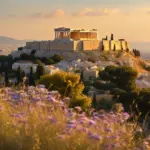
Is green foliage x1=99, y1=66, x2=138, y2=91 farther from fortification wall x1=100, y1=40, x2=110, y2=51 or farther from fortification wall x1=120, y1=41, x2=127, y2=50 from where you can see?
fortification wall x1=120, y1=41, x2=127, y2=50

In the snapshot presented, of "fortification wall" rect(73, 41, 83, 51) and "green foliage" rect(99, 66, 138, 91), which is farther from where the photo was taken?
"fortification wall" rect(73, 41, 83, 51)

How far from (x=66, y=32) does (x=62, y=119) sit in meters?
61.8

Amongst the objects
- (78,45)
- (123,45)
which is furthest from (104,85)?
(123,45)

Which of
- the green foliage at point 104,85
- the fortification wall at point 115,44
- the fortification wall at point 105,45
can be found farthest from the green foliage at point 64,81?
the fortification wall at point 115,44

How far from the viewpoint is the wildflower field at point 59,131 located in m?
3.94

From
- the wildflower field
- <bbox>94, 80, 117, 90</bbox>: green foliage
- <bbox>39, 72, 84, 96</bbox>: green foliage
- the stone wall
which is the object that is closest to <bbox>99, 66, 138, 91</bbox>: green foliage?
<bbox>94, 80, 117, 90</bbox>: green foliage

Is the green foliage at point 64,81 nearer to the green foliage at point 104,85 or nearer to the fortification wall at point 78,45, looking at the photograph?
the green foliage at point 104,85

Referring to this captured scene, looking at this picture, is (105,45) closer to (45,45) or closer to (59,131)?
(45,45)

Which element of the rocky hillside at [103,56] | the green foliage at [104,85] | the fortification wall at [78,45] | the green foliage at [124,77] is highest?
the fortification wall at [78,45]

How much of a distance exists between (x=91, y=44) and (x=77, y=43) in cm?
272

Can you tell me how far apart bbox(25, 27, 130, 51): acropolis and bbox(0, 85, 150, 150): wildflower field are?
54.7 m

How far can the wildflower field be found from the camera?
394 cm

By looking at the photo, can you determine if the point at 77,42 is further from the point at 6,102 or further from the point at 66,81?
the point at 6,102

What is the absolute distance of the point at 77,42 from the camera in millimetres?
60312
